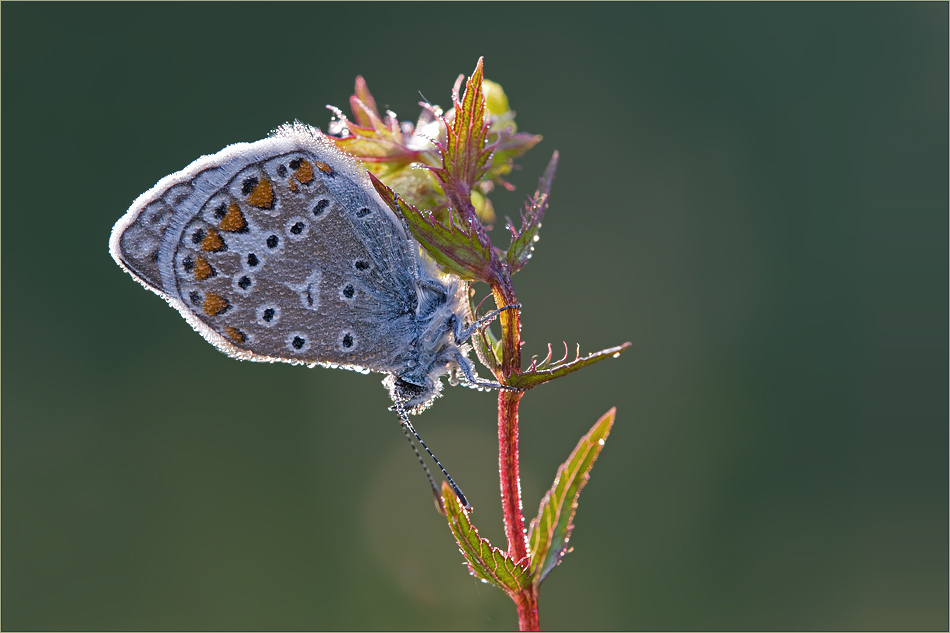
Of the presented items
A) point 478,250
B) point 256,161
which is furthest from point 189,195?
point 478,250

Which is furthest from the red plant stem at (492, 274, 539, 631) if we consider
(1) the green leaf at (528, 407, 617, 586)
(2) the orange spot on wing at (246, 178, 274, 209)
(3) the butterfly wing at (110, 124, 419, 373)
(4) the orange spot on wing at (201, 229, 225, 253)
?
(4) the orange spot on wing at (201, 229, 225, 253)

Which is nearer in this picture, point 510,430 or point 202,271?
point 510,430

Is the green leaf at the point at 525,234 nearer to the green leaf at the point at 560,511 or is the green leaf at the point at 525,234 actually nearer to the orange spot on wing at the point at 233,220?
the green leaf at the point at 560,511

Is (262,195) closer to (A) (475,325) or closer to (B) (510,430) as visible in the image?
(A) (475,325)

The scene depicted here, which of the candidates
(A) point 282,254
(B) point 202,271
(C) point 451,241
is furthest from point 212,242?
(C) point 451,241

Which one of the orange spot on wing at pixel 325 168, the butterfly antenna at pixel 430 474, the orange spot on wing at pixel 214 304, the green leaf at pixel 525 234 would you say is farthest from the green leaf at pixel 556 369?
the orange spot on wing at pixel 214 304

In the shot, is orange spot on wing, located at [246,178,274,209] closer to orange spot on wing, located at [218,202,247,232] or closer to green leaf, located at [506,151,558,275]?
orange spot on wing, located at [218,202,247,232]

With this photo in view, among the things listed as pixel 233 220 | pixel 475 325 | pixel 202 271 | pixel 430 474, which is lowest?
pixel 430 474

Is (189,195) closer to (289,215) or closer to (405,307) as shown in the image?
(289,215)
